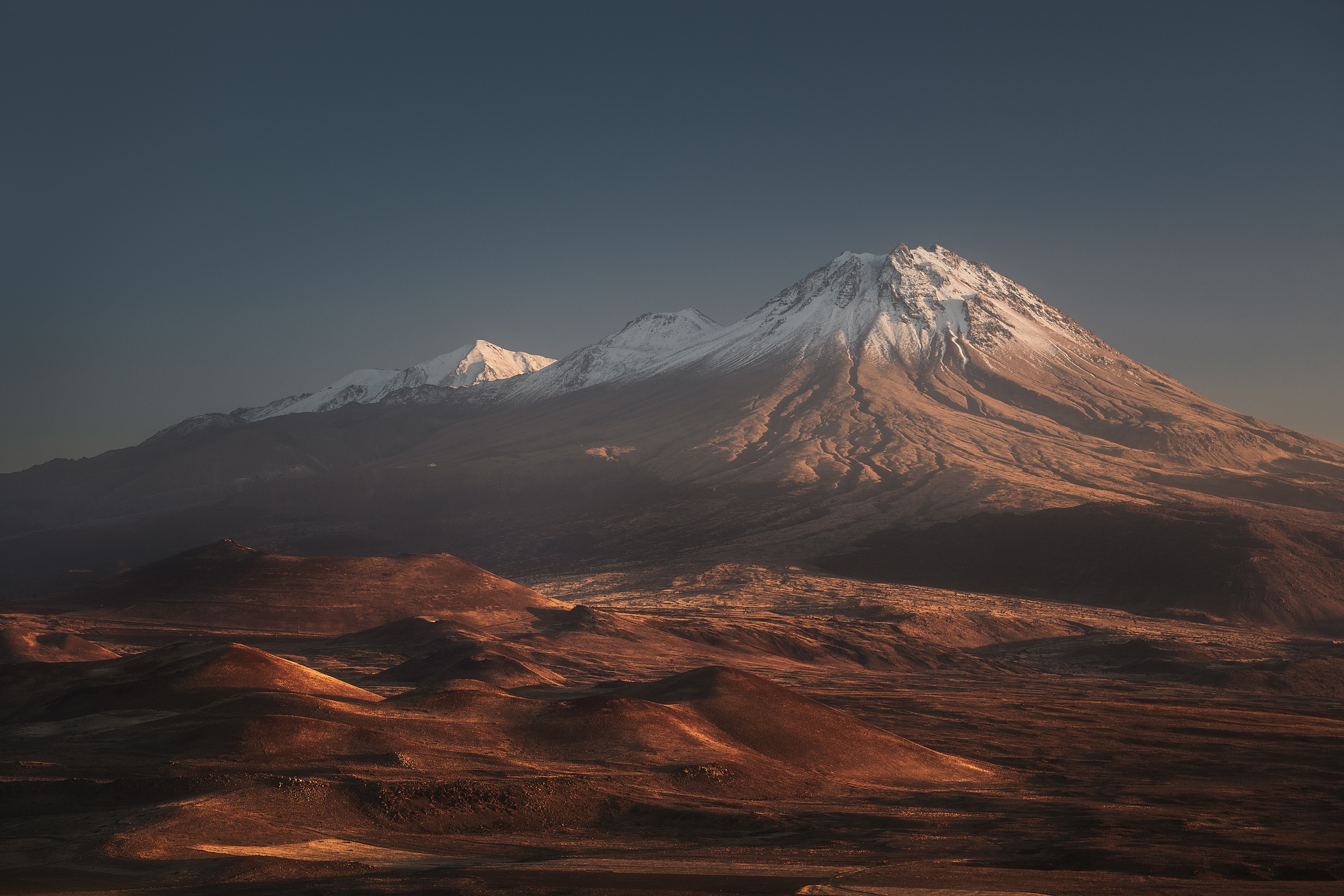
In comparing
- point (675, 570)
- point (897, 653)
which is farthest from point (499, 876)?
point (675, 570)

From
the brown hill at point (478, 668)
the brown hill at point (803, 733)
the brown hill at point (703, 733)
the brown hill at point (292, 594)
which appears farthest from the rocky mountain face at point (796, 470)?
the brown hill at point (703, 733)

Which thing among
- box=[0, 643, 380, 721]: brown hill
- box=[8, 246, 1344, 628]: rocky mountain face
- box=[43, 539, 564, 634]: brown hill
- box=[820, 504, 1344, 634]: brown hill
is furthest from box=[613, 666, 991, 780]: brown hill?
box=[8, 246, 1344, 628]: rocky mountain face

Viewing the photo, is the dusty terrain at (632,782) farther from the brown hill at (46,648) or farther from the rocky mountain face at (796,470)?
the rocky mountain face at (796,470)

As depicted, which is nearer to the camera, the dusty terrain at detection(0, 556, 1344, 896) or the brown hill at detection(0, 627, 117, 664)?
the dusty terrain at detection(0, 556, 1344, 896)

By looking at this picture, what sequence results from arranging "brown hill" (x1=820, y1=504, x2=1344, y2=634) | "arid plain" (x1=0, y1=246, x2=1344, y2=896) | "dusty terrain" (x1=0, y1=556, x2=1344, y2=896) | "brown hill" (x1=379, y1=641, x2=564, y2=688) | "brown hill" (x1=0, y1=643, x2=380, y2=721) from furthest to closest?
"brown hill" (x1=820, y1=504, x2=1344, y2=634), "brown hill" (x1=379, y1=641, x2=564, y2=688), "brown hill" (x1=0, y1=643, x2=380, y2=721), "arid plain" (x1=0, y1=246, x2=1344, y2=896), "dusty terrain" (x1=0, y1=556, x2=1344, y2=896)

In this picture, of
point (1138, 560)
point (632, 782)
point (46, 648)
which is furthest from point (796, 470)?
point (632, 782)

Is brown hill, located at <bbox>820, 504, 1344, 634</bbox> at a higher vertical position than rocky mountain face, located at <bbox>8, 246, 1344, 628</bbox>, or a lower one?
lower

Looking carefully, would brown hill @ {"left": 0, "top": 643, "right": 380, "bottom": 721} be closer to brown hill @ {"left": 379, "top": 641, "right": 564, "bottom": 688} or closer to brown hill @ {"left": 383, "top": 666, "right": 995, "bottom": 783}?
brown hill @ {"left": 383, "top": 666, "right": 995, "bottom": 783}
